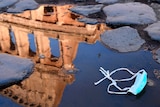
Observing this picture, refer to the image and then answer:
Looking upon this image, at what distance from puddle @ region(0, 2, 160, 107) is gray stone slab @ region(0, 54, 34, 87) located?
0.21 ft

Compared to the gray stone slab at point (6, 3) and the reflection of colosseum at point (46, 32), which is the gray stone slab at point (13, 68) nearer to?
the reflection of colosseum at point (46, 32)

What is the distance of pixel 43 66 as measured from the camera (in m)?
2.99

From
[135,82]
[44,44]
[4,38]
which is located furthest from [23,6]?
[135,82]

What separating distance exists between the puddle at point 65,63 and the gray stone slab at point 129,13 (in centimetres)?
30

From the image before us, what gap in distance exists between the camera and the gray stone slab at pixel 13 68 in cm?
272

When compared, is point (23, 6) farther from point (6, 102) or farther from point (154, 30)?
point (6, 102)

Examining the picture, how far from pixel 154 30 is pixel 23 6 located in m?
2.13

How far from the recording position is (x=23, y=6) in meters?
4.49

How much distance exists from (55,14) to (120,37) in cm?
125

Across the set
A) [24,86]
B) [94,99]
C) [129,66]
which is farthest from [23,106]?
[129,66]

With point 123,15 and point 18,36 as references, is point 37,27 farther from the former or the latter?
point 123,15

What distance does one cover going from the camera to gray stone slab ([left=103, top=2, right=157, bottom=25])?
378cm

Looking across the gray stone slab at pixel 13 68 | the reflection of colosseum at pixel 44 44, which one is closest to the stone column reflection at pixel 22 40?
the reflection of colosseum at pixel 44 44

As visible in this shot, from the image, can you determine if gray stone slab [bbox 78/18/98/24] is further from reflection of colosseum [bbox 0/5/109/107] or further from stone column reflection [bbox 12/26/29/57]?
stone column reflection [bbox 12/26/29/57]
